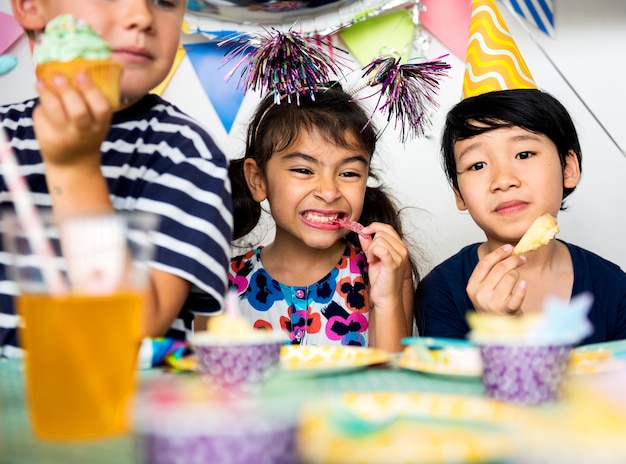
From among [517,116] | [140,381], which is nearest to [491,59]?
[517,116]

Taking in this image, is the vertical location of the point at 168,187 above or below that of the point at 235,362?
above

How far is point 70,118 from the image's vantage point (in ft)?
2.25

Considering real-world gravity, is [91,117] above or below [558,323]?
above

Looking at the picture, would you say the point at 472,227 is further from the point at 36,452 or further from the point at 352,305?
the point at 36,452

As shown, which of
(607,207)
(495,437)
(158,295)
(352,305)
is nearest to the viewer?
(495,437)

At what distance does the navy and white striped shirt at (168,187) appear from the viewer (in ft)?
2.89

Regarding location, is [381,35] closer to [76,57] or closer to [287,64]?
[287,64]

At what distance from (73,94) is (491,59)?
3.82 ft

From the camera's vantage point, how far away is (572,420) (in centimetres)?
36

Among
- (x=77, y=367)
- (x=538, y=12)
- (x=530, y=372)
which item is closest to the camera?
(x=77, y=367)

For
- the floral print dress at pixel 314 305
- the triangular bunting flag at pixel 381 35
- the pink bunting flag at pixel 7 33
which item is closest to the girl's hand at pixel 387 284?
the floral print dress at pixel 314 305

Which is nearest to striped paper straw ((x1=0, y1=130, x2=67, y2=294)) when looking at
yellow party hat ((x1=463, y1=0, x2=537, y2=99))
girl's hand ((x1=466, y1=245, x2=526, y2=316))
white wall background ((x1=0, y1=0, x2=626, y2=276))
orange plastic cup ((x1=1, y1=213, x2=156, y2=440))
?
orange plastic cup ((x1=1, y1=213, x2=156, y2=440))

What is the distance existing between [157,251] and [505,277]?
0.68 meters

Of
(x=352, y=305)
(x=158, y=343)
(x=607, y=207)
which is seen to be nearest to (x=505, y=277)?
(x=352, y=305)
